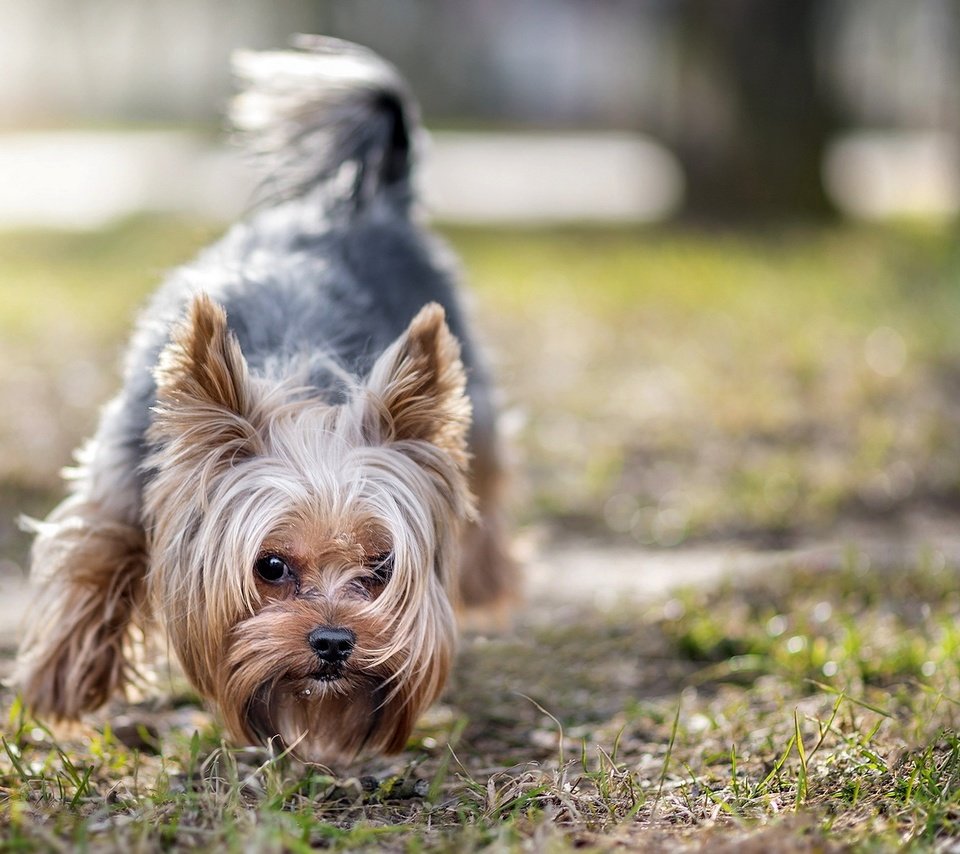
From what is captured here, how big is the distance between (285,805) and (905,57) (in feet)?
117

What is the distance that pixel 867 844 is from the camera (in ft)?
10.5

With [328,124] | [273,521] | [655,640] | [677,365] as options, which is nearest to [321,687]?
[273,521]

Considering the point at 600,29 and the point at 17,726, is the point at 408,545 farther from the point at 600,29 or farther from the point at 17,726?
the point at 600,29

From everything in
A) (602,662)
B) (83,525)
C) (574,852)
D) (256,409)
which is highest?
(256,409)

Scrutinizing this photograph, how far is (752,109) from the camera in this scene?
13523 millimetres

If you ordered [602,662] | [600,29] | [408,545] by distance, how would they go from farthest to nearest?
[600,29] → [602,662] → [408,545]

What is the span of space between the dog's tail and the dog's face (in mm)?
1897

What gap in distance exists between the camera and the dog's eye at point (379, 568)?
360 centimetres

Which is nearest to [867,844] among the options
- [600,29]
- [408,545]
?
[408,545]

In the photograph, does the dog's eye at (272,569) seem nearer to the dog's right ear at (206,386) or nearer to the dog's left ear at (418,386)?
the dog's right ear at (206,386)

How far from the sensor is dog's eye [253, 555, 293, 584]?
3.54 meters

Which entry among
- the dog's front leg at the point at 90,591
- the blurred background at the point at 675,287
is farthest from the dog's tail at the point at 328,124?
the dog's front leg at the point at 90,591

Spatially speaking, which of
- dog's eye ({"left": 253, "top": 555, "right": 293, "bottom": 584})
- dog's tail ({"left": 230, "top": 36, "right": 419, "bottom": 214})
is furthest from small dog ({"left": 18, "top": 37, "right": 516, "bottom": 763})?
dog's tail ({"left": 230, "top": 36, "right": 419, "bottom": 214})

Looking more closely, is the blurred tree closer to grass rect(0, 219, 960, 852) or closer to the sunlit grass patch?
the sunlit grass patch
